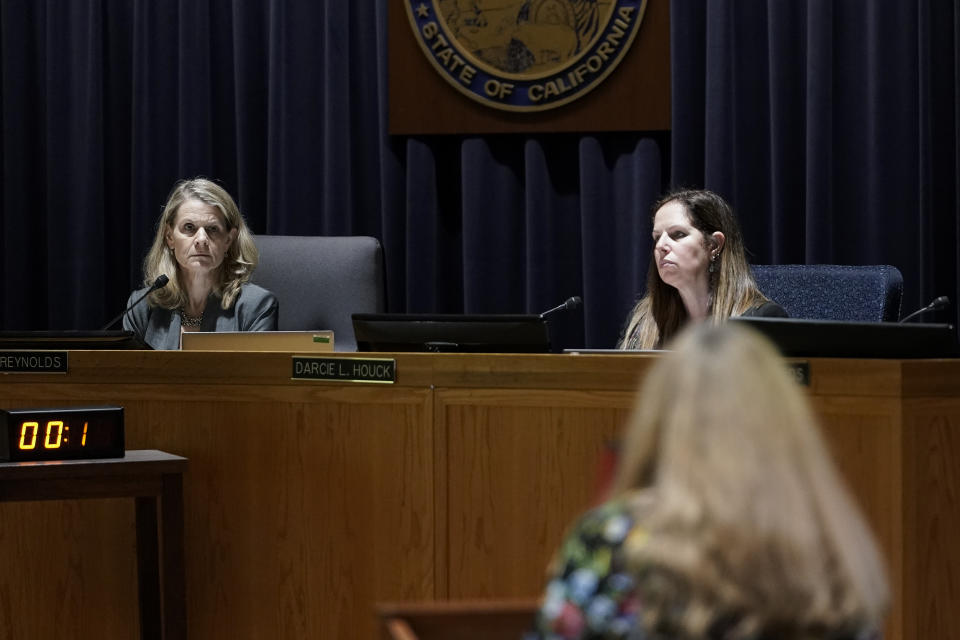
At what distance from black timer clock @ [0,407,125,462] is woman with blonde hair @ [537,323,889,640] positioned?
1564 mm

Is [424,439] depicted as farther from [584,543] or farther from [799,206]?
[799,206]

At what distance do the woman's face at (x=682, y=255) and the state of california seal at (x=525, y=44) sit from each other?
3.70ft

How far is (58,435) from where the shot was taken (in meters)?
2.31

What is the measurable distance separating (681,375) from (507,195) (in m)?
3.26

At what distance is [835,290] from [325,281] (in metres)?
1.44

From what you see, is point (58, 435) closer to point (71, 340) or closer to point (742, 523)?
point (71, 340)

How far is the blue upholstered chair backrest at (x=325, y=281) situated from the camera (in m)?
3.69

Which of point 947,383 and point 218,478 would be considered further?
point 218,478

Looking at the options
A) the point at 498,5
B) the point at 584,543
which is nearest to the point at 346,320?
the point at 498,5

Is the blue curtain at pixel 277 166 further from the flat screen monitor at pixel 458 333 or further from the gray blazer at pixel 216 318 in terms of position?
the flat screen monitor at pixel 458 333

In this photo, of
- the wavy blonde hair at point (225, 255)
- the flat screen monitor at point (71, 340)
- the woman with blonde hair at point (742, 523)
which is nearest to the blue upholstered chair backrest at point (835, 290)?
the wavy blonde hair at point (225, 255)

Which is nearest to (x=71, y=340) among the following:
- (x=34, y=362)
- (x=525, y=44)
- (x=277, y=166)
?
(x=34, y=362)

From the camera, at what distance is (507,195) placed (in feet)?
13.8

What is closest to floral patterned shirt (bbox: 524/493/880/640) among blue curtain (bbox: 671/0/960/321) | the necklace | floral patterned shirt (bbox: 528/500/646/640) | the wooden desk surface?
floral patterned shirt (bbox: 528/500/646/640)
